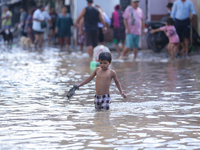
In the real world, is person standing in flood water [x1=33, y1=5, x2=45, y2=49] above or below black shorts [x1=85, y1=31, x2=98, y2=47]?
above

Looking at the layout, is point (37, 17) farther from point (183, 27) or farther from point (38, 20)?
point (183, 27)

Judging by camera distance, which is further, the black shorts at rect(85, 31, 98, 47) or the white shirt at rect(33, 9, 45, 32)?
the white shirt at rect(33, 9, 45, 32)

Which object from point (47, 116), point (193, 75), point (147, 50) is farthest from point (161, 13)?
point (47, 116)

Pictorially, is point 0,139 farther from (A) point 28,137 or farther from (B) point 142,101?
(B) point 142,101

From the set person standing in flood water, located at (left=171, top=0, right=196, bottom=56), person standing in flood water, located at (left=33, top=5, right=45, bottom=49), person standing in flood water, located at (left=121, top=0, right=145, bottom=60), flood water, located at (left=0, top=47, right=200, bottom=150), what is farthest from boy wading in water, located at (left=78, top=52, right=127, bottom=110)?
person standing in flood water, located at (left=33, top=5, right=45, bottom=49)

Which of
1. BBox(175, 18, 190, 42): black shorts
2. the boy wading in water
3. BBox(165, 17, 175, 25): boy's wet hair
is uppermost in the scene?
BBox(165, 17, 175, 25): boy's wet hair

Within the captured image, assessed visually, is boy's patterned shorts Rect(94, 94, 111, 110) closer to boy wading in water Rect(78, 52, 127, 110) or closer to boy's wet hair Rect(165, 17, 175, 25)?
boy wading in water Rect(78, 52, 127, 110)

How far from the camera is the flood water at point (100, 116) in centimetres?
382

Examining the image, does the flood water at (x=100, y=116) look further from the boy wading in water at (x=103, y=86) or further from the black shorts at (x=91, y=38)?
the black shorts at (x=91, y=38)

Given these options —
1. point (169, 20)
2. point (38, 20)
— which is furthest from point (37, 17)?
point (169, 20)

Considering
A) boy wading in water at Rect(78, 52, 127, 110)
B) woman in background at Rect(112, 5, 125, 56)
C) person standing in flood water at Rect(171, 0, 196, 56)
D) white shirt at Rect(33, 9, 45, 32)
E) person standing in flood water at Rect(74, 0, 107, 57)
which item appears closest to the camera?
boy wading in water at Rect(78, 52, 127, 110)

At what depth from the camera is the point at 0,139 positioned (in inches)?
154

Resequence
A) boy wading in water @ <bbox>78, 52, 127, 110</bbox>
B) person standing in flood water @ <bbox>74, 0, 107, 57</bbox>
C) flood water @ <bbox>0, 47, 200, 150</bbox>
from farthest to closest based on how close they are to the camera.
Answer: person standing in flood water @ <bbox>74, 0, 107, 57</bbox>
boy wading in water @ <bbox>78, 52, 127, 110</bbox>
flood water @ <bbox>0, 47, 200, 150</bbox>

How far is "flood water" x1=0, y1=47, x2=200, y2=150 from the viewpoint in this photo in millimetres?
3816
